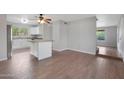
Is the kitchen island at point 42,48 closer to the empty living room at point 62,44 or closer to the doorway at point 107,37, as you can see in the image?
the empty living room at point 62,44

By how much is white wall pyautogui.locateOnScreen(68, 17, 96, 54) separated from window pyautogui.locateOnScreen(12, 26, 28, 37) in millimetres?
4118

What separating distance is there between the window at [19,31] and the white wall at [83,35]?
4.12 meters

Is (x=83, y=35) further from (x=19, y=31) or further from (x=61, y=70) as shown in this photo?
(x=19, y=31)

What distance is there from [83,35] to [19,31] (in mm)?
5407

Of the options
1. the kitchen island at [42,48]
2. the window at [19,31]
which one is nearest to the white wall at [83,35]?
the kitchen island at [42,48]

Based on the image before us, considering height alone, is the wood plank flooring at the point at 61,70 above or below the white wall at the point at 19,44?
below

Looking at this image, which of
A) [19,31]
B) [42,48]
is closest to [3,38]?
[42,48]

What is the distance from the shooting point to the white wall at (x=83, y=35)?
5457 millimetres

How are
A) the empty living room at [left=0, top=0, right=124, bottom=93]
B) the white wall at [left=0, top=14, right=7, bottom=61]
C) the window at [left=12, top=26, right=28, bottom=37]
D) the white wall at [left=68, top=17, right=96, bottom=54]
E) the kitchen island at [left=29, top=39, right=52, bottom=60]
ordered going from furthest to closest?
the window at [left=12, top=26, right=28, bottom=37], the white wall at [left=68, top=17, right=96, bottom=54], the kitchen island at [left=29, top=39, right=52, bottom=60], the white wall at [left=0, top=14, right=7, bottom=61], the empty living room at [left=0, top=0, right=124, bottom=93]

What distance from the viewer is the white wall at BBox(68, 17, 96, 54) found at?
17.9 feet

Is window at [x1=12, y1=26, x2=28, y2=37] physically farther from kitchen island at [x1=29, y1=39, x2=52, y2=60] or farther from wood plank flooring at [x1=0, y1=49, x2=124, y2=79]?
wood plank flooring at [x1=0, y1=49, x2=124, y2=79]

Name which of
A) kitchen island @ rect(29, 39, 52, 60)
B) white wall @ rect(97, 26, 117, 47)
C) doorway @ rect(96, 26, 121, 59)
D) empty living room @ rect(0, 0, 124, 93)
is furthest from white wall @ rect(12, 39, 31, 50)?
white wall @ rect(97, 26, 117, 47)
